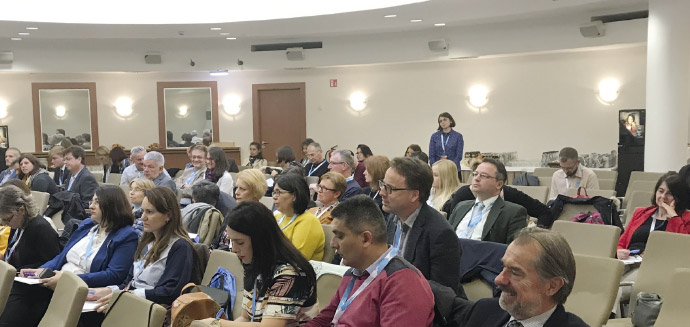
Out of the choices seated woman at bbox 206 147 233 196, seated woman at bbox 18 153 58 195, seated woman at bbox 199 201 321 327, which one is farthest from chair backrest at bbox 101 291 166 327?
seated woman at bbox 18 153 58 195

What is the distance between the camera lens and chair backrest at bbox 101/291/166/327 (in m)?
3.15

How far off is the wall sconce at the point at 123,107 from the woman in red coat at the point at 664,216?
13.2 metres

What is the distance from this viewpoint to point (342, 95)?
15.8 metres

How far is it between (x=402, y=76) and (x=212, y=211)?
10018 mm

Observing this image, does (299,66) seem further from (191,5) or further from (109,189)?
(109,189)

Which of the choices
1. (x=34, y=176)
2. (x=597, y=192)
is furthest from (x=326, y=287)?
(x=34, y=176)

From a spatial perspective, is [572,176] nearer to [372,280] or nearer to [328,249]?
[328,249]

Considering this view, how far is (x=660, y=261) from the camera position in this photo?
455 cm

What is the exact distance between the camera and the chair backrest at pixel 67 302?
3.51 meters

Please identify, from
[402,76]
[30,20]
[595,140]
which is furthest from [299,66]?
[595,140]

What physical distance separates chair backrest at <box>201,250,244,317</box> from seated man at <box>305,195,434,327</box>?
3.97ft

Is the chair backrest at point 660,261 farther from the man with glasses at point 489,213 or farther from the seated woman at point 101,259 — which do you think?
the seated woman at point 101,259

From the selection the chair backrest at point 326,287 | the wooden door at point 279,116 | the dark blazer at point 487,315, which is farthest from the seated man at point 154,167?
the wooden door at point 279,116

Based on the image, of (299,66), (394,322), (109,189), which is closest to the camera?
(394,322)
